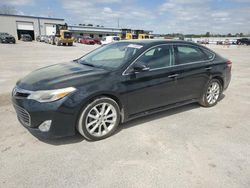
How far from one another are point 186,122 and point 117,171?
6.61ft

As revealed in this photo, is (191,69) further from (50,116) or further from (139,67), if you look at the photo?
(50,116)

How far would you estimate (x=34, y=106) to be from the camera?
305 cm

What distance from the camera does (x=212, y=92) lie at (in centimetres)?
Result: 510

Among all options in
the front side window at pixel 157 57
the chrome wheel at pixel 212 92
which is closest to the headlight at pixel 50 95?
the front side window at pixel 157 57

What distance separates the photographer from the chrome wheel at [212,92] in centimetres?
503

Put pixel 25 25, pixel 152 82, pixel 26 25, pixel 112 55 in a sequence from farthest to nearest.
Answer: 1. pixel 26 25
2. pixel 25 25
3. pixel 112 55
4. pixel 152 82

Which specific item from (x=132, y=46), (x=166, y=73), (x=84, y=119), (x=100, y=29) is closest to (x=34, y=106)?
(x=84, y=119)

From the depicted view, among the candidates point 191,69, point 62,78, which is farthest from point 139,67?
point 191,69

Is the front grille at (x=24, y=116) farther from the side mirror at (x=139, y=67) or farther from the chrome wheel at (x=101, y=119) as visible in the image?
the side mirror at (x=139, y=67)

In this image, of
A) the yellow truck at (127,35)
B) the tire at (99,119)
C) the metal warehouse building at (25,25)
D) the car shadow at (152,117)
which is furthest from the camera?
the metal warehouse building at (25,25)

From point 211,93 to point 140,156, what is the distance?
2.83 m

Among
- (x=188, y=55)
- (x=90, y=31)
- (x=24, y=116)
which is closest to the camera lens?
(x=24, y=116)

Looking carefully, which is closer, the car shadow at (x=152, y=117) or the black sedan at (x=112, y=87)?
the black sedan at (x=112, y=87)

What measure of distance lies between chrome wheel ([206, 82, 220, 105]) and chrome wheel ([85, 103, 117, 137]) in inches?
100
